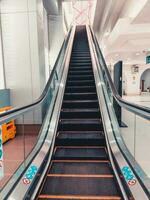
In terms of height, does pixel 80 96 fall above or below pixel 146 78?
below

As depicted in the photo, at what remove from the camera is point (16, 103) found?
4980 millimetres

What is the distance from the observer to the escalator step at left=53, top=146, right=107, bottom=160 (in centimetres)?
291

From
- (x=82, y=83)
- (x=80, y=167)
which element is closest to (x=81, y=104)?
(x=82, y=83)

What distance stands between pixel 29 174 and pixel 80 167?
82 centimetres

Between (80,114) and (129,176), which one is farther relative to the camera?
(80,114)

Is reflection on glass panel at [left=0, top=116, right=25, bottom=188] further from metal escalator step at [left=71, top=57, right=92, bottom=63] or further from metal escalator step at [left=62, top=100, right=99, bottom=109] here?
metal escalator step at [left=71, top=57, right=92, bottom=63]

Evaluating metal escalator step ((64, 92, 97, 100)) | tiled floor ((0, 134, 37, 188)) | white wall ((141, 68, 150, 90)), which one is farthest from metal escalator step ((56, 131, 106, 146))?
white wall ((141, 68, 150, 90))

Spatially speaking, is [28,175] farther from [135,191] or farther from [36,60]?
[36,60]

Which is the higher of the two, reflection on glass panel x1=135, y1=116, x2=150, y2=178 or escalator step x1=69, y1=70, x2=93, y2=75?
escalator step x1=69, y1=70, x2=93, y2=75

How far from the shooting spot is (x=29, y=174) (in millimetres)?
2223

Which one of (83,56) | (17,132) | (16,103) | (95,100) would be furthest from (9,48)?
(83,56)

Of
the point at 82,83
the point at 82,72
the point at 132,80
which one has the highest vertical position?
the point at 132,80

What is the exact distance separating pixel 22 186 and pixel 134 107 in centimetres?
152

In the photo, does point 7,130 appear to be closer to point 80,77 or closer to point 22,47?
point 22,47
